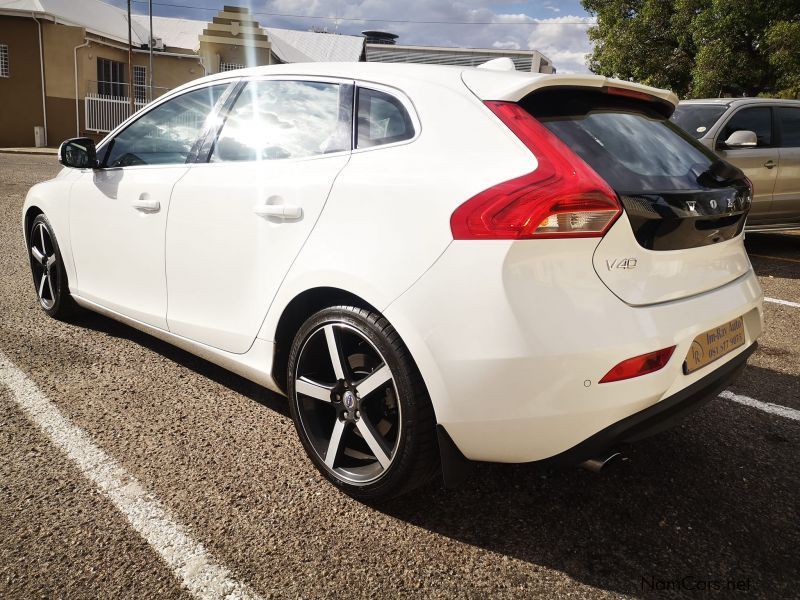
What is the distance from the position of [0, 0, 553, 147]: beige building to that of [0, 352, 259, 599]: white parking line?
25424mm

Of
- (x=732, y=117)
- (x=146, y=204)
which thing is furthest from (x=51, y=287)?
(x=732, y=117)

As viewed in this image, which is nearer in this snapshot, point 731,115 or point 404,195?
point 404,195

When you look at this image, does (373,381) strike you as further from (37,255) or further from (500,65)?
(37,255)

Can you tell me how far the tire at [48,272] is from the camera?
438 cm

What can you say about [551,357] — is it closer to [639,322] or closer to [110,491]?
[639,322]

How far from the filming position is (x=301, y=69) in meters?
2.99

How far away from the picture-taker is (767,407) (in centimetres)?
355

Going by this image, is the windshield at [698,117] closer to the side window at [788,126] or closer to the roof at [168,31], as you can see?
the side window at [788,126]

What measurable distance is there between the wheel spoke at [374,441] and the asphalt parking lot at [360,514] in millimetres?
251

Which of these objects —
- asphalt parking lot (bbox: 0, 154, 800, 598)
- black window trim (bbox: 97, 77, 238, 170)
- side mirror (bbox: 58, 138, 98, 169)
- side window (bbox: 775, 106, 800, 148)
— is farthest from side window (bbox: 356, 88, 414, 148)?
side window (bbox: 775, 106, 800, 148)

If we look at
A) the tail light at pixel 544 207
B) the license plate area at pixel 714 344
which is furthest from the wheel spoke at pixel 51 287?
the license plate area at pixel 714 344

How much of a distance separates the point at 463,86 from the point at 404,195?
1.51ft

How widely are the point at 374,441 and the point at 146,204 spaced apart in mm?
1797

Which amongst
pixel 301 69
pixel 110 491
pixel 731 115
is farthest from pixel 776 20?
pixel 110 491
